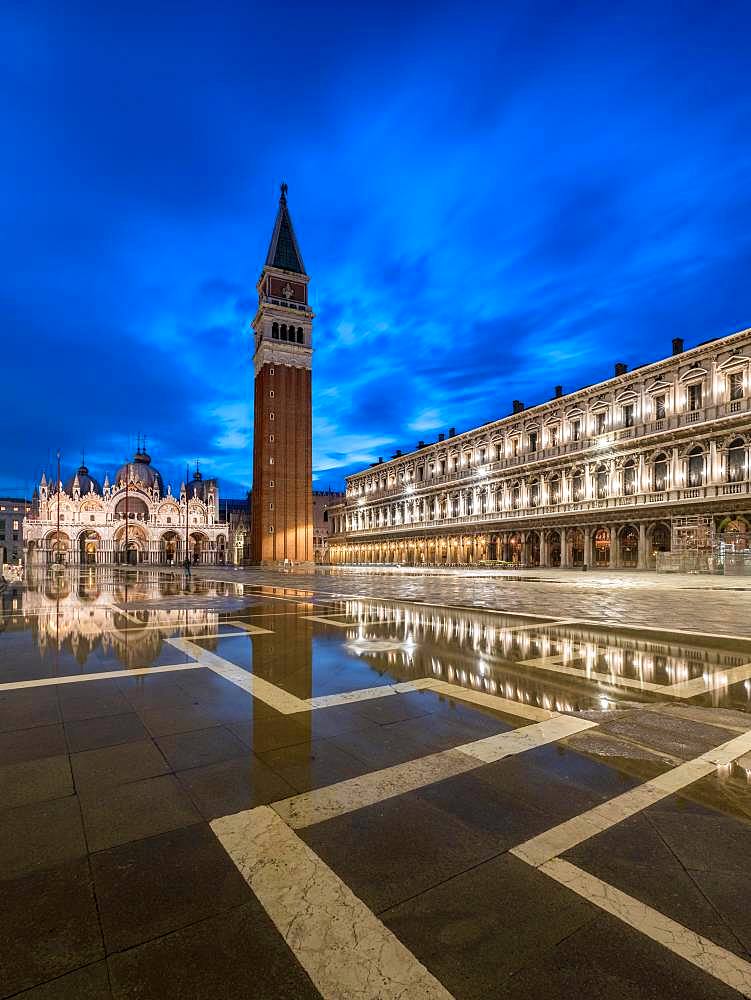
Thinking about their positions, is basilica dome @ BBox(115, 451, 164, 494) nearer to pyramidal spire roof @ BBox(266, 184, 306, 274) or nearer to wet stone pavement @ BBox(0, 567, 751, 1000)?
pyramidal spire roof @ BBox(266, 184, 306, 274)

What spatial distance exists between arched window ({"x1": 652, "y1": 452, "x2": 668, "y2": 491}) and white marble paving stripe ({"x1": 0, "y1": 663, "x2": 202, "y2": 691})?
41287 millimetres

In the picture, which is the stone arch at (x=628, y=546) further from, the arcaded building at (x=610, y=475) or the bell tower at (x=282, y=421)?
the bell tower at (x=282, y=421)

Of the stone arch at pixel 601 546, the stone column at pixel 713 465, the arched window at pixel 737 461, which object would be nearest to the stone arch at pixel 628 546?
the stone arch at pixel 601 546

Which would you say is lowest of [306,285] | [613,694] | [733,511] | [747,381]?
[613,694]

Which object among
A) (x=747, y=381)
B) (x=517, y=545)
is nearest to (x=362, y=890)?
(x=747, y=381)

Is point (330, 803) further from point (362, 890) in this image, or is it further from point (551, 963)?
point (551, 963)

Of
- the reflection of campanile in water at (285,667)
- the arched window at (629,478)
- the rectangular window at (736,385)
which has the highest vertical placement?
the rectangular window at (736,385)

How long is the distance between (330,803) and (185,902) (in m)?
1.18

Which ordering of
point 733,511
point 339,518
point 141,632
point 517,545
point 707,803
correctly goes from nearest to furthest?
point 707,803 < point 141,632 < point 733,511 < point 517,545 < point 339,518

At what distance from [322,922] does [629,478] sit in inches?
1810

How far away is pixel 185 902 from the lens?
2.52 metres

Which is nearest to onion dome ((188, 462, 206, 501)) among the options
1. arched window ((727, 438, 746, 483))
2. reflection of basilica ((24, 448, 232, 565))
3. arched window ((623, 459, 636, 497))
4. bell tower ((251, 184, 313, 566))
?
reflection of basilica ((24, 448, 232, 565))

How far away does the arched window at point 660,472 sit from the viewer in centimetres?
4012

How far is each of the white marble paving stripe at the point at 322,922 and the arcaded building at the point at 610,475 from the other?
35025 millimetres
